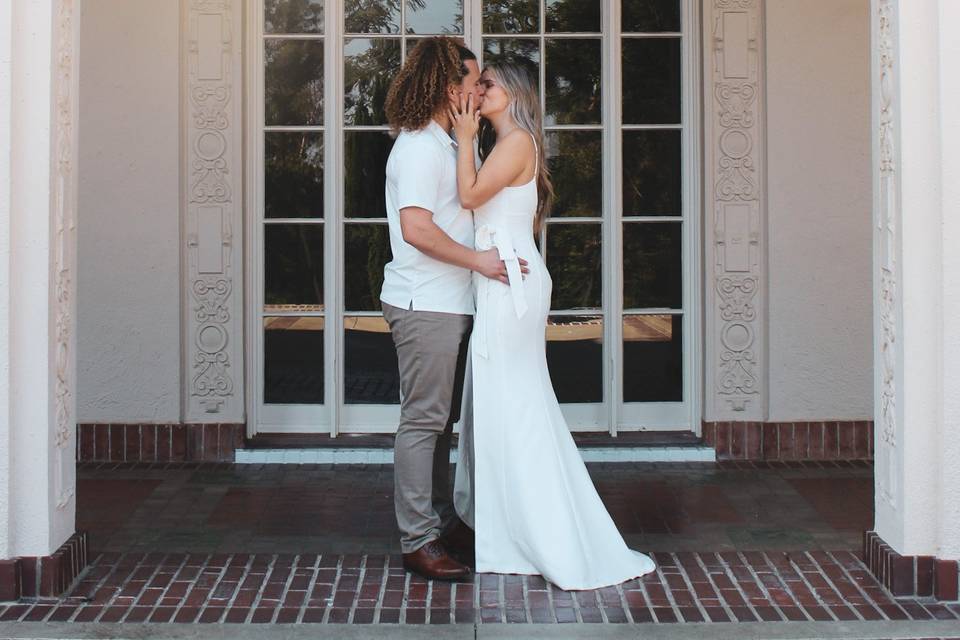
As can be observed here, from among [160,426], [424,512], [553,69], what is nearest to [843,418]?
[553,69]

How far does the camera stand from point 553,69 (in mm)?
6848

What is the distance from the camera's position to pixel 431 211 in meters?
4.55

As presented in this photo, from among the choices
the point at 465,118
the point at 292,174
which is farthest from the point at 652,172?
the point at 465,118

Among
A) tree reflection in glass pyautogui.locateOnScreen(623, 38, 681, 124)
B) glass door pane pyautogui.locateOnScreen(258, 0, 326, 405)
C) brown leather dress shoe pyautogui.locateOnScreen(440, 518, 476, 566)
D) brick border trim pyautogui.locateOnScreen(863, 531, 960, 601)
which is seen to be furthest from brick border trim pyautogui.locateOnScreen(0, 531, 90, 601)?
tree reflection in glass pyautogui.locateOnScreen(623, 38, 681, 124)

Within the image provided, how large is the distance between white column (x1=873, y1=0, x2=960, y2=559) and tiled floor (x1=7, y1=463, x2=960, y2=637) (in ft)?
1.31

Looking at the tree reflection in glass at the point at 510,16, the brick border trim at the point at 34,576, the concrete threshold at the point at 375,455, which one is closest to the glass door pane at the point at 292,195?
the concrete threshold at the point at 375,455

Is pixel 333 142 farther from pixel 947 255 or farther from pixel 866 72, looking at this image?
pixel 947 255

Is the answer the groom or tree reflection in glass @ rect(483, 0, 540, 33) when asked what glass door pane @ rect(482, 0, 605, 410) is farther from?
the groom

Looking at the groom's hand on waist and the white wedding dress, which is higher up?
Answer: the groom's hand on waist

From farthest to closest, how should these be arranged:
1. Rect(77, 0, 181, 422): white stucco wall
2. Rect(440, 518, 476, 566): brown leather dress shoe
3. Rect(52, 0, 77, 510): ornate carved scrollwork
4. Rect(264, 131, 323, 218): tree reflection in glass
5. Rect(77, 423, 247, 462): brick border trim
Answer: Rect(264, 131, 323, 218): tree reflection in glass, Rect(77, 423, 247, 462): brick border trim, Rect(77, 0, 181, 422): white stucco wall, Rect(440, 518, 476, 566): brown leather dress shoe, Rect(52, 0, 77, 510): ornate carved scrollwork

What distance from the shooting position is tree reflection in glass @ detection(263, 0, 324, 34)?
6801 mm

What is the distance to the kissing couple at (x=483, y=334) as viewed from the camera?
15.0ft

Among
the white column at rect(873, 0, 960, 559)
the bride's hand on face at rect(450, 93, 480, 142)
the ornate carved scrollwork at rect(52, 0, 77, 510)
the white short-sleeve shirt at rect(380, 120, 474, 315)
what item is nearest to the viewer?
the white column at rect(873, 0, 960, 559)

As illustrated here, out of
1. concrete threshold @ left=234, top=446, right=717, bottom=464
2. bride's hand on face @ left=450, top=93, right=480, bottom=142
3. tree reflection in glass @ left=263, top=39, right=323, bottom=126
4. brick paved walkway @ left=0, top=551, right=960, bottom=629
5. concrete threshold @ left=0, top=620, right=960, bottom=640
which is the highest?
tree reflection in glass @ left=263, top=39, right=323, bottom=126
